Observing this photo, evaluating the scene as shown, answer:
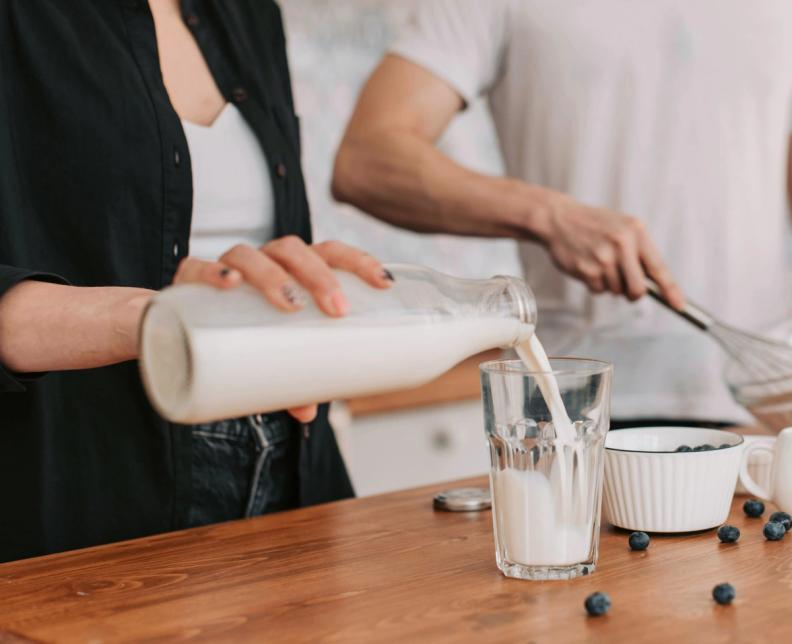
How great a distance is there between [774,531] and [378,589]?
0.37 m

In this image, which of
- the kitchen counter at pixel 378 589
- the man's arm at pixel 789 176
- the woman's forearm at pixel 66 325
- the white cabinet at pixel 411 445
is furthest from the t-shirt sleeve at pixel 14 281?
the white cabinet at pixel 411 445

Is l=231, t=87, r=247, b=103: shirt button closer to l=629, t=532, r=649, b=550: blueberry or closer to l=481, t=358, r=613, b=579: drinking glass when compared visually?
l=481, t=358, r=613, b=579: drinking glass

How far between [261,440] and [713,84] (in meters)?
0.95

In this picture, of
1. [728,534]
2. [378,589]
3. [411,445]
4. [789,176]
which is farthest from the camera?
[411,445]

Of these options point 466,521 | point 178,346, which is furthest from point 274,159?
point 178,346

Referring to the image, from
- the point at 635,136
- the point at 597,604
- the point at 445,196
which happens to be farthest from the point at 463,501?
the point at 635,136

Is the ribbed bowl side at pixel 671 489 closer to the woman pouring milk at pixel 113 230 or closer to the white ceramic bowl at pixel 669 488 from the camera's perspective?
the white ceramic bowl at pixel 669 488

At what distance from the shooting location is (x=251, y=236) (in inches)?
53.8

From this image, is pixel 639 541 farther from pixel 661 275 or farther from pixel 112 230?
pixel 112 230

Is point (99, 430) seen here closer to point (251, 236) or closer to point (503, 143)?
point (251, 236)

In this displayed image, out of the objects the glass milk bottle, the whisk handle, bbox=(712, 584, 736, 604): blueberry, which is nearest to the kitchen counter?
bbox=(712, 584, 736, 604): blueberry

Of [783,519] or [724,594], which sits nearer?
[724,594]

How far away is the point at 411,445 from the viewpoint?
303cm

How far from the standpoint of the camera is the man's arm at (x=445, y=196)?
1.40 meters
